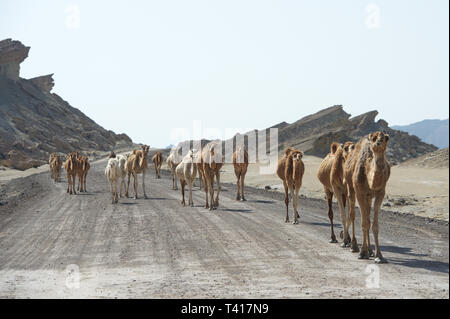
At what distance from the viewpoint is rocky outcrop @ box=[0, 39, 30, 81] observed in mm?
112438

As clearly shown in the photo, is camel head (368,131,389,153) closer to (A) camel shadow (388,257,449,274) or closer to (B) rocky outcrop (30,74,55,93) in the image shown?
(A) camel shadow (388,257,449,274)

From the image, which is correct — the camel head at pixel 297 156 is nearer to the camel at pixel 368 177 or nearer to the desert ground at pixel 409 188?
the camel at pixel 368 177

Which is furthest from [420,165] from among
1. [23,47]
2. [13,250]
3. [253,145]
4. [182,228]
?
[23,47]

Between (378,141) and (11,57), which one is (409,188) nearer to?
(378,141)

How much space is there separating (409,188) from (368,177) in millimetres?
20697

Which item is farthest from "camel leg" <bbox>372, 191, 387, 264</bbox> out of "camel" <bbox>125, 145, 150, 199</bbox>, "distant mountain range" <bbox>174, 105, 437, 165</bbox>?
"distant mountain range" <bbox>174, 105, 437, 165</bbox>

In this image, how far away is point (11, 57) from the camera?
4478 inches

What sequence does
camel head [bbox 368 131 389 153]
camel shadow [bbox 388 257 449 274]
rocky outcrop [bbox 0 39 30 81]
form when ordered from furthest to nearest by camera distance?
rocky outcrop [bbox 0 39 30 81] < camel shadow [bbox 388 257 449 274] < camel head [bbox 368 131 389 153]

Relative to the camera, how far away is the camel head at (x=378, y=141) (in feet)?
30.5

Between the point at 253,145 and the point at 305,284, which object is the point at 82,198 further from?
the point at 253,145

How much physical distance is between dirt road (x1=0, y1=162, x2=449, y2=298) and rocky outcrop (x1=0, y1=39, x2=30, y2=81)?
10230 cm

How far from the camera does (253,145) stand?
6319cm

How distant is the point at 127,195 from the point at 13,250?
12.3 meters

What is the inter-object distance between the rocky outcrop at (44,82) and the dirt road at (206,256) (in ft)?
410
